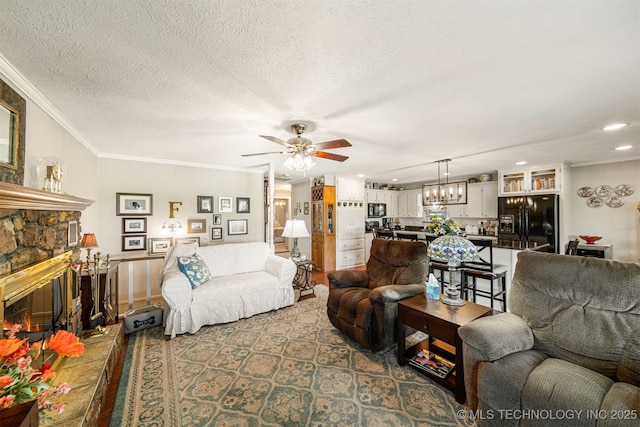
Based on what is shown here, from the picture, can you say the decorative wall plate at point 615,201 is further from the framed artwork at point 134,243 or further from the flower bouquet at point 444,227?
the framed artwork at point 134,243

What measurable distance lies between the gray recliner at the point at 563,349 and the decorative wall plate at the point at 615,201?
15.0ft

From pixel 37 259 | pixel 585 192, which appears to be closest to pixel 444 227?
pixel 37 259

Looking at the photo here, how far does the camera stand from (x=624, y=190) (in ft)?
14.6

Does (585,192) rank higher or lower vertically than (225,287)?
higher

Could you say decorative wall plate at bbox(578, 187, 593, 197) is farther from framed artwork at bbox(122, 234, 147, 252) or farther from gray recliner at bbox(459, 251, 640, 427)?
framed artwork at bbox(122, 234, 147, 252)

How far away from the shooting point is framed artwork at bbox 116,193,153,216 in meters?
4.00

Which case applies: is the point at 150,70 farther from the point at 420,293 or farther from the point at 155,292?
the point at 155,292

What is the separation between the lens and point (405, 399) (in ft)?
6.02

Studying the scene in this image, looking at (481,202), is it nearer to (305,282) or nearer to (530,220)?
(530,220)

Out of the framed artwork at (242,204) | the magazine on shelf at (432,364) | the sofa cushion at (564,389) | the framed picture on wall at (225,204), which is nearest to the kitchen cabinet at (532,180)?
the magazine on shelf at (432,364)

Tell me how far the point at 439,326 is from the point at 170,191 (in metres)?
4.56

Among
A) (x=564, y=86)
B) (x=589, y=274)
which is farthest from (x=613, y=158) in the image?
(x=589, y=274)

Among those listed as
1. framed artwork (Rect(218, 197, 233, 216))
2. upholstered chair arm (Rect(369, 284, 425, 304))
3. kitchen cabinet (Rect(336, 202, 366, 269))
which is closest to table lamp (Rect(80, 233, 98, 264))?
framed artwork (Rect(218, 197, 233, 216))

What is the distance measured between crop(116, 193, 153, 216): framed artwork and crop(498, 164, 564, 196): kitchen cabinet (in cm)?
689
